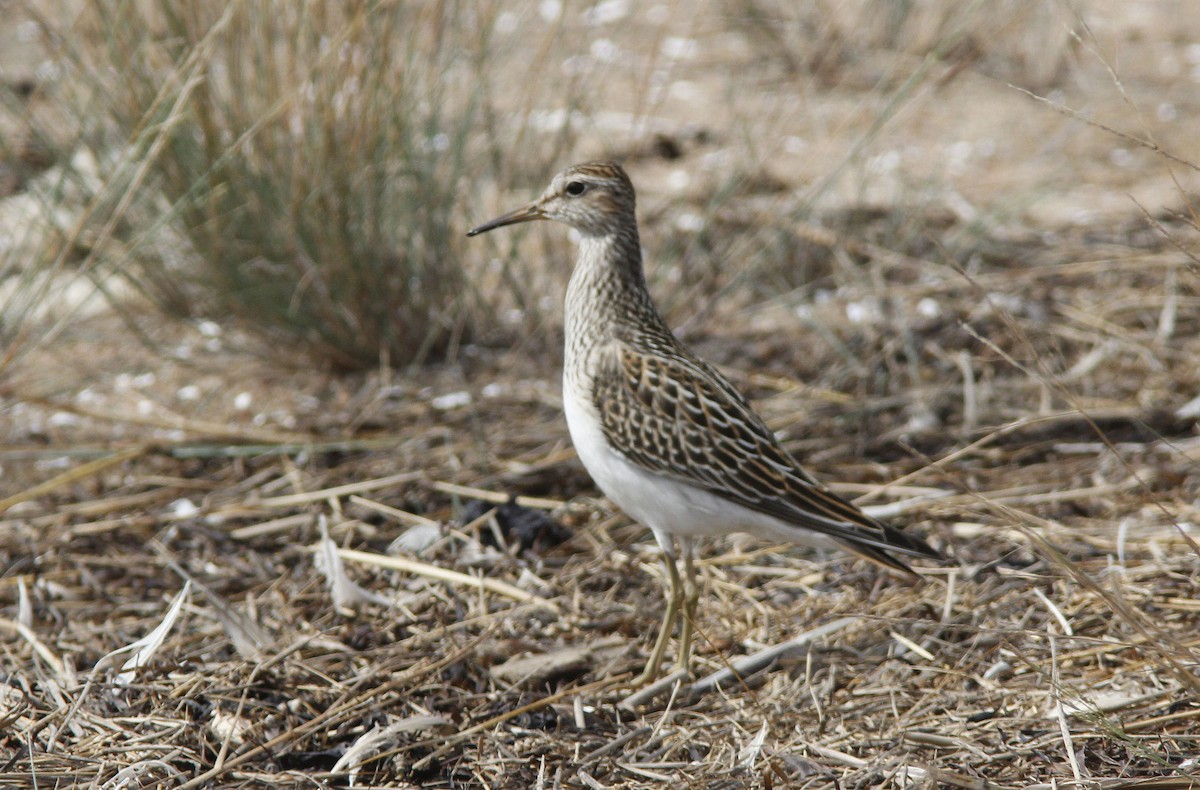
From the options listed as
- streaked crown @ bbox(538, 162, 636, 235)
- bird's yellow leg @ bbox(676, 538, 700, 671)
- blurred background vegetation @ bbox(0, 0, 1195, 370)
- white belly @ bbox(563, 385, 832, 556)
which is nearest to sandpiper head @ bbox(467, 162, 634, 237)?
streaked crown @ bbox(538, 162, 636, 235)

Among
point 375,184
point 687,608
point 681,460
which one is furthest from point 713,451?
point 375,184

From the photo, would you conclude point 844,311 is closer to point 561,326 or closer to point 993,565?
point 561,326

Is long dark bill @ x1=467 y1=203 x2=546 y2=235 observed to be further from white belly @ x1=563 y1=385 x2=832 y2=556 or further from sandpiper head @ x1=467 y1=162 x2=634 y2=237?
white belly @ x1=563 y1=385 x2=832 y2=556

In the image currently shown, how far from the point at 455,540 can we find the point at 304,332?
145 centimetres

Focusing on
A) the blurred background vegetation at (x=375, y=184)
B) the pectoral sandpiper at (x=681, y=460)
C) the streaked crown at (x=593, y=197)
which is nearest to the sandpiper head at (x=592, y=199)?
the streaked crown at (x=593, y=197)

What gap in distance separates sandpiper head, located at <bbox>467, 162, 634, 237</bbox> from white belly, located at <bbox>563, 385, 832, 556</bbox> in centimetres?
60

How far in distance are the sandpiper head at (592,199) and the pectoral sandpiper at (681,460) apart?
25 centimetres

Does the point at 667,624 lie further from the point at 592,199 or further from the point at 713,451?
the point at 592,199

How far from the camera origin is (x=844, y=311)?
5.78 m

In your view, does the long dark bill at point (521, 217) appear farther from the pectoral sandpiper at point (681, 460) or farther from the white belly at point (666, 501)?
the white belly at point (666, 501)

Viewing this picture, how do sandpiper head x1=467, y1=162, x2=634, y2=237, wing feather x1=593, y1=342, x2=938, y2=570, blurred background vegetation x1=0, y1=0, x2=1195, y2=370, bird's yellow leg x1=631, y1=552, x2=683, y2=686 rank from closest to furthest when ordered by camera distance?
wing feather x1=593, y1=342, x2=938, y2=570 < bird's yellow leg x1=631, y1=552, x2=683, y2=686 < sandpiper head x1=467, y1=162, x2=634, y2=237 < blurred background vegetation x1=0, y1=0, x2=1195, y2=370

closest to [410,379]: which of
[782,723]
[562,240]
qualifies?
[562,240]

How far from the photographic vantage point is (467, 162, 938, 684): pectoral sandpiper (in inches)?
140

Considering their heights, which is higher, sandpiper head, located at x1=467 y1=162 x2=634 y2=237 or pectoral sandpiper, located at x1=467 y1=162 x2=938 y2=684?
sandpiper head, located at x1=467 y1=162 x2=634 y2=237
